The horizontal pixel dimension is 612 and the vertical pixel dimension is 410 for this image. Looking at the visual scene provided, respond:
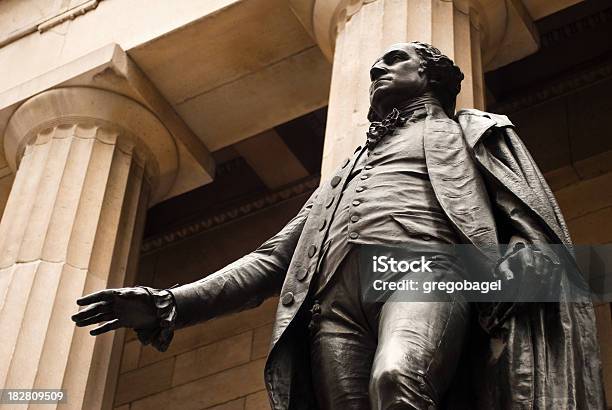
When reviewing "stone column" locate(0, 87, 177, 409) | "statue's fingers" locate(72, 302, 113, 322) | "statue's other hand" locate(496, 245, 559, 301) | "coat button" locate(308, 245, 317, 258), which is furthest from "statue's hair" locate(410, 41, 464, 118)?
"stone column" locate(0, 87, 177, 409)

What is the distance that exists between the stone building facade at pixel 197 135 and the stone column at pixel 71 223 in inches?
0.6

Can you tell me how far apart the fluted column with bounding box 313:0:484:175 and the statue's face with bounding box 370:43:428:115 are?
2.02m

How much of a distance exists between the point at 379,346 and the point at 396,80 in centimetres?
172

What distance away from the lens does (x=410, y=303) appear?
518 cm

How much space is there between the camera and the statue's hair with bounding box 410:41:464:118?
6.50 meters

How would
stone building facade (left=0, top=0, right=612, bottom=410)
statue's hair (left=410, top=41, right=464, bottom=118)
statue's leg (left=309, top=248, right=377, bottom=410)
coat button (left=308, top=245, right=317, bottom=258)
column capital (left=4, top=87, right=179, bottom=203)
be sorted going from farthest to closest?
column capital (left=4, top=87, right=179, bottom=203) < stone building facade (left=0, top=0, right=612, bottom=410) < statue's hair (left=410, top=41, right=464, bottom=118) < coat button (left=308, top=245, right=317, bottom=258) < statue's leg (left=309, top=248, right=377, bottom=410)

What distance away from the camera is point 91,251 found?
34.9 ft

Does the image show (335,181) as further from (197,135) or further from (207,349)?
(207,349)

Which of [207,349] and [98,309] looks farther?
[207,349]

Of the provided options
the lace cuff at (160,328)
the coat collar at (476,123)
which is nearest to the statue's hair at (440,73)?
the coat collar at (476,123)

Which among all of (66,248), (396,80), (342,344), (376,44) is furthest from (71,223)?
(342,344)

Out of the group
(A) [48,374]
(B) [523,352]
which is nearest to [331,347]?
(B) [523,352]

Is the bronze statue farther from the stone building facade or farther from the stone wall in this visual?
the stone wall

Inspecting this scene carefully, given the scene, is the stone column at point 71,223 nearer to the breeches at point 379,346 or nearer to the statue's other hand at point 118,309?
the statue's other hand at point 118,309
